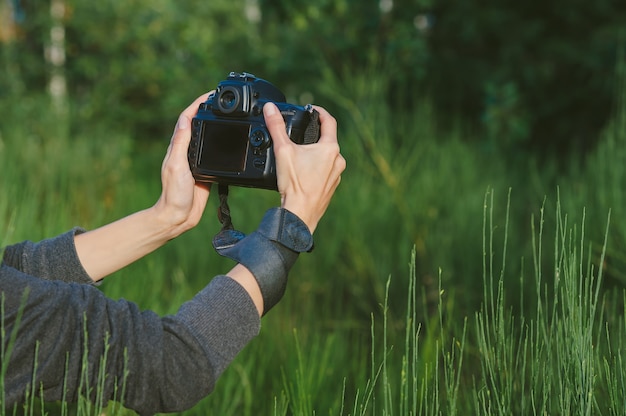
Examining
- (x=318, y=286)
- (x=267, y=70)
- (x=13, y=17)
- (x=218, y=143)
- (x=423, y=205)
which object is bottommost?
(x=318, y=286)

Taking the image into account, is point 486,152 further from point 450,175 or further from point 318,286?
point 318,286

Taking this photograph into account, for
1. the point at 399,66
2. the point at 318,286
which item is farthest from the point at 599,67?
the point at 318,286

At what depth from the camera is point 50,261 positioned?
60.4 inches

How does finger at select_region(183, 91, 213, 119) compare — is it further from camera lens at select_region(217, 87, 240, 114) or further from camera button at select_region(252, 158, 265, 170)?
camera button at select_region(252, 158, 265, 170)

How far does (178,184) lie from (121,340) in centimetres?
37

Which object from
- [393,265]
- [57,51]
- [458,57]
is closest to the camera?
[393,265]

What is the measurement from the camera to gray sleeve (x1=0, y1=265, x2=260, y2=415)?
1.19 metres

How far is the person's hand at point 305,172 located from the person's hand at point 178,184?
0.20 m

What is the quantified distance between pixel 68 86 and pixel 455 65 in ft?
19.6

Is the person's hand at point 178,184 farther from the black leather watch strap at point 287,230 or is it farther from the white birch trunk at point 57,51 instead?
the white birch trunk at point 57,51

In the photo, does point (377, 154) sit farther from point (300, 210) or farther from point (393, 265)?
point (300, 210)

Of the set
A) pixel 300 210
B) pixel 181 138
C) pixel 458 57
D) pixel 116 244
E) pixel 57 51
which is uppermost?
pixel 57 51

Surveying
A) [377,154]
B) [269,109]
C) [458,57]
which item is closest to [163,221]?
[269,109]

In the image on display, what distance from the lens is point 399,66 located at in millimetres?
5441
